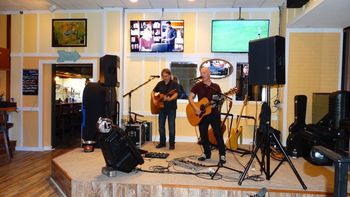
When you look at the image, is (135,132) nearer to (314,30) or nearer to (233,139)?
(233,139)

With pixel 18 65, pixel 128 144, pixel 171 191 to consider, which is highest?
pixel 18 65

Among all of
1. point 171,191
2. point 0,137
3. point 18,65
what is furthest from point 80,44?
point 171,191

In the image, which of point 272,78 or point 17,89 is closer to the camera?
point 272,78

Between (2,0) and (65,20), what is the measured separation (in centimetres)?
130

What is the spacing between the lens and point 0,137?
19.8 ft

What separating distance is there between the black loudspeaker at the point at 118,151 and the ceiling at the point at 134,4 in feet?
11.6

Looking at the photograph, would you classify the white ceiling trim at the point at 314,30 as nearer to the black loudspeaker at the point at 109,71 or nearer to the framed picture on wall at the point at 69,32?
the black loudspeaker at the point at 109,71

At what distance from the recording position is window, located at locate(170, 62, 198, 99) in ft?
20.7

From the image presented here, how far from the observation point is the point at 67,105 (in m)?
8.88

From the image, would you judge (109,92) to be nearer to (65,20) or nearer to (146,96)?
(146,96)

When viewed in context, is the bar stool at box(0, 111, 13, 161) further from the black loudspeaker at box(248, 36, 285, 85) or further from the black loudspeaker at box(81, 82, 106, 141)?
the black loudspeaker at box(248, 36, 285, 85)

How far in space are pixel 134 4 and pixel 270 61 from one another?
3.93 m

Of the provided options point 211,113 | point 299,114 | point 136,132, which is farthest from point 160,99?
point 299,114

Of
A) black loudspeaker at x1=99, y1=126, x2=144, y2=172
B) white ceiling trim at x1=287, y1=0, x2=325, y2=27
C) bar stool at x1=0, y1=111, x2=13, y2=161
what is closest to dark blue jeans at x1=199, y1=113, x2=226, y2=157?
black loudspeaker at x1=99, y1=126, x2=144, y2=172
